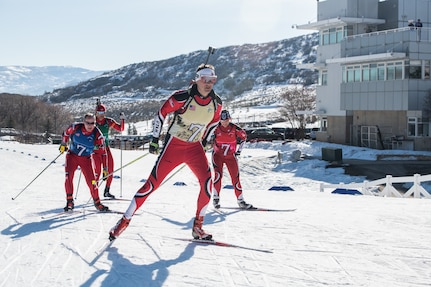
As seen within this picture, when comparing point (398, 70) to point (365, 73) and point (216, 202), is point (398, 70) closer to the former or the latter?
point (365, 73)

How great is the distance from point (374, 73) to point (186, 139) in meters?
36.9

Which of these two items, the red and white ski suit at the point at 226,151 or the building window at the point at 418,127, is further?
the building window at the point at 418,127

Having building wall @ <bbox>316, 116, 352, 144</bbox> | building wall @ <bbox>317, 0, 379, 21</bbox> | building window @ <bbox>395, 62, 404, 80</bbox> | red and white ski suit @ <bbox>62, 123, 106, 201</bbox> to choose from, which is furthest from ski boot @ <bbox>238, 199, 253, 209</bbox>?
building wall @ <bbox>317, 0, 379, 21</bbox>

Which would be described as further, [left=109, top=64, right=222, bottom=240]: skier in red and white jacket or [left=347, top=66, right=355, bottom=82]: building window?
[left=347, top=66, right=355, bottom=82]: building window

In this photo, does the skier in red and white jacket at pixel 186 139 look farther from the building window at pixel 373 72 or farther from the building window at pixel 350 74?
the building window at pixel 350 74

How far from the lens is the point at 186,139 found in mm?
7352

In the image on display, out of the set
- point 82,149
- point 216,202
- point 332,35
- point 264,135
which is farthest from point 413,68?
point 82,149

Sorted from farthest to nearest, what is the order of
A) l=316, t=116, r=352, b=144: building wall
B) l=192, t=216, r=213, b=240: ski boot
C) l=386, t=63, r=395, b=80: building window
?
1. l=316, t=116, r=352, b=144: building wall
2. l=386, t=63, r=395, b=80: building window
3. l=192, t=216, r=213, b=240: ski boot

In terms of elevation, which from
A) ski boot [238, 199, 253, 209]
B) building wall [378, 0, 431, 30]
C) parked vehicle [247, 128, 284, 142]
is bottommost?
parked vehicle [247, 128, 284, 142]

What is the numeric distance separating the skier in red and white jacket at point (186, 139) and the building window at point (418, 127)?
35512 millimetres

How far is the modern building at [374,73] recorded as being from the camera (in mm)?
39250

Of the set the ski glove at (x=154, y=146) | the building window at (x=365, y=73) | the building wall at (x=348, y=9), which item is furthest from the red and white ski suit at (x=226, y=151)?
the building wall at (x=348, y=9)

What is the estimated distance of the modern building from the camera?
3925 centimetres

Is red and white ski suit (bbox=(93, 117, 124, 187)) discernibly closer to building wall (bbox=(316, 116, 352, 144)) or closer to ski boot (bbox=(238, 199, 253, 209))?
ski boot (bbox=(238, 199, 253, 209))
